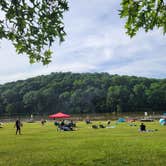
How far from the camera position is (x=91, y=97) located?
142750 mm

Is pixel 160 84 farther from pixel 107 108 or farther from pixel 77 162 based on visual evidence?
pixel 77 162

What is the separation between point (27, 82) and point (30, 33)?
590 ft

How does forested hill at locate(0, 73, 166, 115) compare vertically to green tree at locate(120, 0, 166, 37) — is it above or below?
above

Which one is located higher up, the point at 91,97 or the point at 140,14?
the point at 91,97

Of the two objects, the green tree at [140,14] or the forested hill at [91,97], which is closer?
the green tree at [140,14]

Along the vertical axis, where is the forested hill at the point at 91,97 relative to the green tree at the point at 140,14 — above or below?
above

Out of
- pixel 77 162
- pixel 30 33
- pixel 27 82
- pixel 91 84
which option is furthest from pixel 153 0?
pixel 27 82

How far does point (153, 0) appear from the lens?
7.68m

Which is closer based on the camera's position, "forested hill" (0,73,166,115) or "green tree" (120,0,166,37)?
"green tree" (120,0,166,37)

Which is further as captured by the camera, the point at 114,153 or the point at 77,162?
the point at 114,153

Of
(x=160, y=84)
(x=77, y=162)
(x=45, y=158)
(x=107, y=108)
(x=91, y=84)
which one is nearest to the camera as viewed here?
(x=77, y=162)

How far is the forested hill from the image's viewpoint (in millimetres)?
138375

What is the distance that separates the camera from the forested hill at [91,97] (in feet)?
454

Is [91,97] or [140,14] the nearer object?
[140,14]
